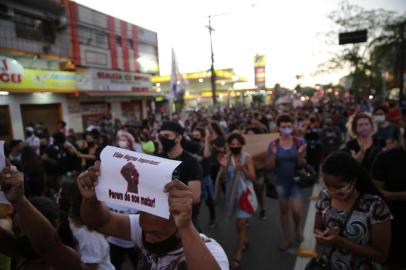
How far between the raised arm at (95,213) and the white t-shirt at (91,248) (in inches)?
20.3

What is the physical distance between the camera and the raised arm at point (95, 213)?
63.3 inches

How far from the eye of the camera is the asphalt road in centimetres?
416

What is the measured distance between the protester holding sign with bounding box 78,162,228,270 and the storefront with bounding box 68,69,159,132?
1627 cm

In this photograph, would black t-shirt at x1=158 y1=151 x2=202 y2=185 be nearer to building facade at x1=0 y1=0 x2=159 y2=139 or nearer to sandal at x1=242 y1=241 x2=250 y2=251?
sandal at x1=242 y1=241 x2=250 y2=251

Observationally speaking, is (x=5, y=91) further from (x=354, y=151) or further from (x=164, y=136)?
(x=354, y=151)

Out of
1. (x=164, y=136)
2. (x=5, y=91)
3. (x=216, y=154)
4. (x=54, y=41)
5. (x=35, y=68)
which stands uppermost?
(x=54, y=41)

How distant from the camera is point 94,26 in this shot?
20.7m

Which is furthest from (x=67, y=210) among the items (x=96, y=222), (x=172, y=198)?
(x=172, y=198)

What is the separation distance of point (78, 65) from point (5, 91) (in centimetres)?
545

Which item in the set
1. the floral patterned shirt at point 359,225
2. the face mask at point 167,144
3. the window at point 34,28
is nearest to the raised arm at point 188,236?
the floral patterned shirt at point 359,225

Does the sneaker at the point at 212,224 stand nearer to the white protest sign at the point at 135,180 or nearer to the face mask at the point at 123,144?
the face mask at the point at 123,144

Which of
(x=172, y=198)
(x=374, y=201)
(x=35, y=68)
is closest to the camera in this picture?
(x=172, y=198)

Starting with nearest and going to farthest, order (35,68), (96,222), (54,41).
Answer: (96,222), (35,68), (54,41)

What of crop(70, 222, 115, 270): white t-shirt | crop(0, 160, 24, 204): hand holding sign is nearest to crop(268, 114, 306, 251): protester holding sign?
crop(70, 222, 115, 270): white t-shirt
